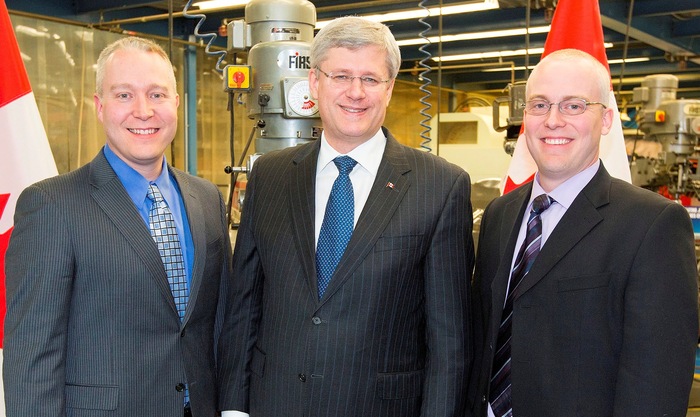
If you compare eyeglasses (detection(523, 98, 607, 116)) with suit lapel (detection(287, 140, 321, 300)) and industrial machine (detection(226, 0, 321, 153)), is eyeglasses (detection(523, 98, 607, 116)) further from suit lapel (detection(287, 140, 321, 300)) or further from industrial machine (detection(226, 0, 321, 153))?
industrial machine (detection(226, 0, 321, 153))

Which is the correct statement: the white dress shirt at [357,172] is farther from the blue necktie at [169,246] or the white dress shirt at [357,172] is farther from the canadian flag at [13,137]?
the canadian flag at [13,137]

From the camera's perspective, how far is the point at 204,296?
5.26ft

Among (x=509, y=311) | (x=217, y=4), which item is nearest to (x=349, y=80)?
(x=509, y=311)

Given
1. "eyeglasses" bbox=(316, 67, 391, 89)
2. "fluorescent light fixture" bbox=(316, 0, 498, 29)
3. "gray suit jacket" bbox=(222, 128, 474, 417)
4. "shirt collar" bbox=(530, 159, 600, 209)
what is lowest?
"gray suit jacket" bbox=(222, 128, 474, 417)

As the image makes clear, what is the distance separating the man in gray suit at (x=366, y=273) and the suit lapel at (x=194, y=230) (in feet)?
0.45

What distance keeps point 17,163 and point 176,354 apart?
970 mm

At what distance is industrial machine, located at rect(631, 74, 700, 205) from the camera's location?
5.00 metres

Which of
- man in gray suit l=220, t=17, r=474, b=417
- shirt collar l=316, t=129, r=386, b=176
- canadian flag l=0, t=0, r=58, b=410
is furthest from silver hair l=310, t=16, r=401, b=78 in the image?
canadian flag l=0, t=0, r=58, b=410

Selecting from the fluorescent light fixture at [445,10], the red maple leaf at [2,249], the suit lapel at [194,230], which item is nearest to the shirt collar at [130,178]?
the suit lapel at [194,230]

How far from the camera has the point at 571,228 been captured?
1396mm

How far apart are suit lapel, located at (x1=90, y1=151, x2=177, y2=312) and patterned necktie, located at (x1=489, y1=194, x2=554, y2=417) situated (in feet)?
2.34

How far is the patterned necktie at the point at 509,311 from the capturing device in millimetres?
1466

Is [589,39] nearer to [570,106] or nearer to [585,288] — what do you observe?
[570,106]

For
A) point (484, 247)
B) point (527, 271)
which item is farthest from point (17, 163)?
point (527, 271)
